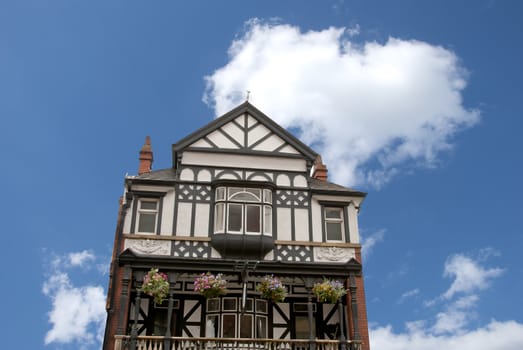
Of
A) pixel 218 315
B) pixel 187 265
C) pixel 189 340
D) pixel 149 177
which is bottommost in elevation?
pixel 189 340

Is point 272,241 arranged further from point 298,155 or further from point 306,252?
point 298,155

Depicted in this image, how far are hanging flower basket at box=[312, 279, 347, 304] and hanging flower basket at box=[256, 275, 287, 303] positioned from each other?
47.4 inches

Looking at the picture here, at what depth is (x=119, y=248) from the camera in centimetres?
2038

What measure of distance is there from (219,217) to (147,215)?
2.75 metres

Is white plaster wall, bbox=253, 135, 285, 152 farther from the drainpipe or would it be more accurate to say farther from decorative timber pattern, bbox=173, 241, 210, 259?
the drainpipe

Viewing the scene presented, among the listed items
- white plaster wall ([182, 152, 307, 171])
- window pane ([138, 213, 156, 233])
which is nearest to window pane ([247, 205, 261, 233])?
white plaster wall ([182, 152, 307, 171])

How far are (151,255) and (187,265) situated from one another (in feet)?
4.40

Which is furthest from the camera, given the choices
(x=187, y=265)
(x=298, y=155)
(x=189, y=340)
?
(x=298, y=155)

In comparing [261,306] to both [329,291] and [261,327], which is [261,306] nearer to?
[261,327]

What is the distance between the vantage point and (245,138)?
23281mm

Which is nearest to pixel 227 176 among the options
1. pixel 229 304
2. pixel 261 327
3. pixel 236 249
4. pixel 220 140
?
pixel 220 140

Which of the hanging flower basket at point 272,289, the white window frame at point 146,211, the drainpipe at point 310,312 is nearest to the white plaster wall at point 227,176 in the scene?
the white window frame at point 146,211

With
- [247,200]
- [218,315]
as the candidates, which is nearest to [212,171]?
[247,200]

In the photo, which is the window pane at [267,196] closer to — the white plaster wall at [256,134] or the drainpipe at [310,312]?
the white plaster wall at [256,134]
